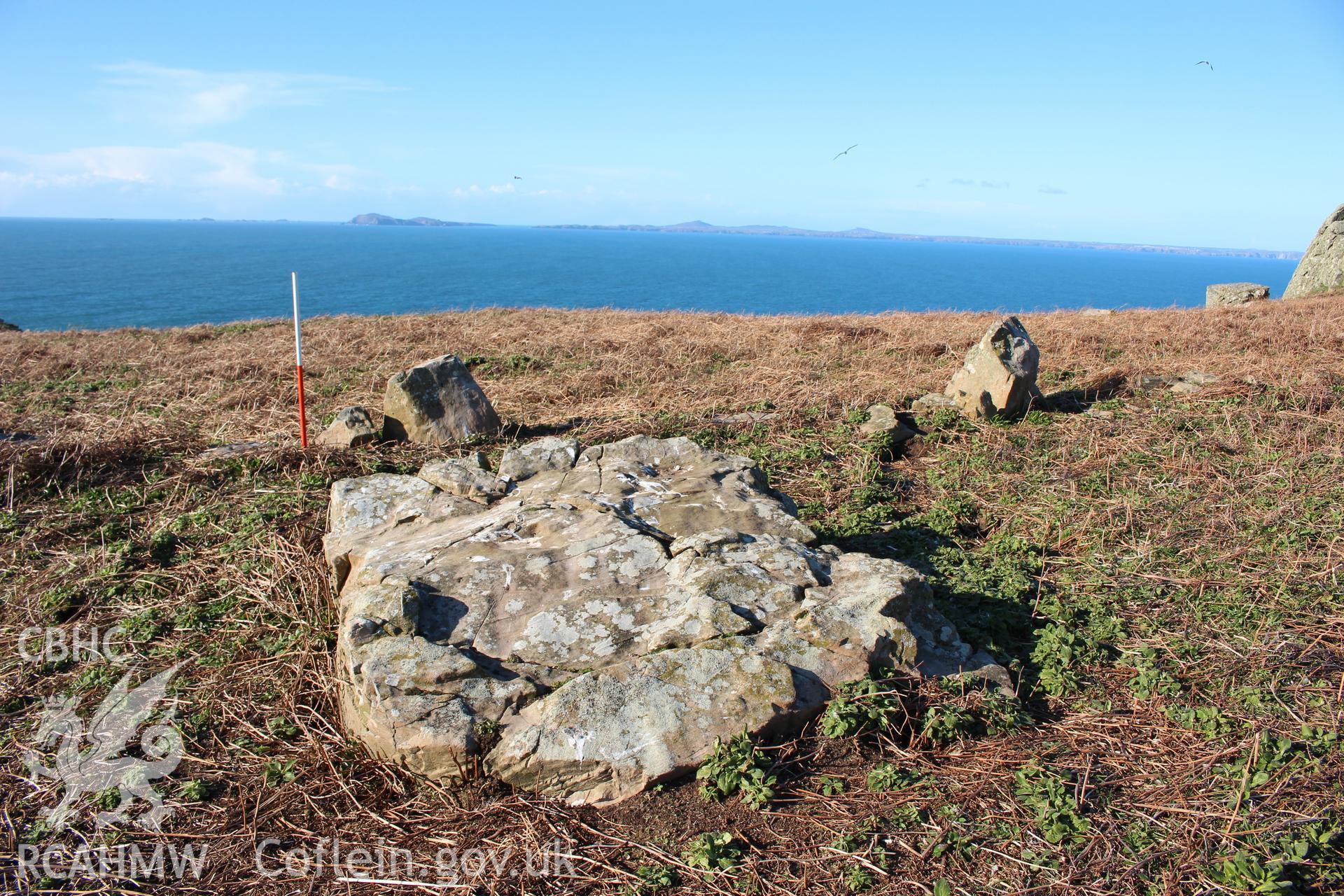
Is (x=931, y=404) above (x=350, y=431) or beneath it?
above

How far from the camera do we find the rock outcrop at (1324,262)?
23.6 metres

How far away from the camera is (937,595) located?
5.77 meters

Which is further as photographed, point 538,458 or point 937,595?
point 538,458

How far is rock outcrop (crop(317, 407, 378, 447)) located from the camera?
843cm

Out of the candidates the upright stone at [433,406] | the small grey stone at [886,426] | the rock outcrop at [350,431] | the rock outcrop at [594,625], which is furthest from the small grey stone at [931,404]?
the rock outcrop at [350,431]

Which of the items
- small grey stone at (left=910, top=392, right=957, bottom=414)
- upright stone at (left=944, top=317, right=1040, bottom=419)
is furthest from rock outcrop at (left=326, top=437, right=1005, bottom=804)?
upright stone at (left=944, top=317, right=1040, bottom=419)

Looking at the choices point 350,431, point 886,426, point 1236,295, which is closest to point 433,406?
point 350,431

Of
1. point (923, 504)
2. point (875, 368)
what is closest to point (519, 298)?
point (875, 368)

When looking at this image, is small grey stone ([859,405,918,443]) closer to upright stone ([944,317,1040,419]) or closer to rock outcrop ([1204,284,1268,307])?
upright stone ([944,317,1040,419])

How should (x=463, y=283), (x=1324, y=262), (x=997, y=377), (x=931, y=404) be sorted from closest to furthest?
(x=997, y=377) → (x=931, y=404) → (x=1324, y=262) → (x=463, y=283)

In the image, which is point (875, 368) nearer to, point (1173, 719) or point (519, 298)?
point (1173, 719)

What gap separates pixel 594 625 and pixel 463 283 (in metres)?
94.1

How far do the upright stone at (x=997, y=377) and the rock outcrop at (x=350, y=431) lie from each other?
6918 mm

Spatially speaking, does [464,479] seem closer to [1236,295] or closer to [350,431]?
[350,431]
